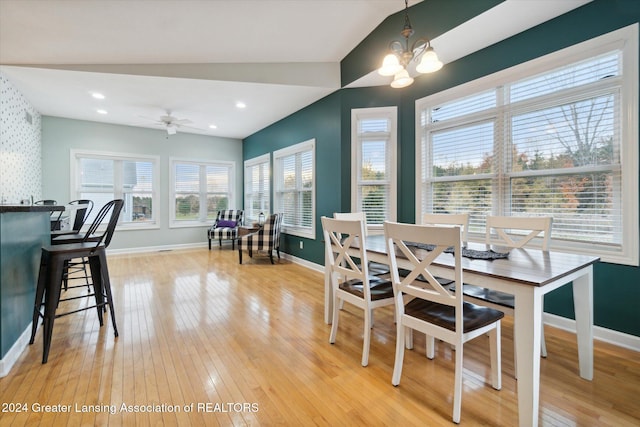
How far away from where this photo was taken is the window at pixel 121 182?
5781 mm

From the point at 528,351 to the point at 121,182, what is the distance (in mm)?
7321

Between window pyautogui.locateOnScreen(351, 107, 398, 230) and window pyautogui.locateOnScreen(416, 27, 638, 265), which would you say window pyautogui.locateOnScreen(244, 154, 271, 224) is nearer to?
window pyautogui.locateOnScreen(351, 107, 398, 230)

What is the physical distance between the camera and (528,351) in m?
1.29

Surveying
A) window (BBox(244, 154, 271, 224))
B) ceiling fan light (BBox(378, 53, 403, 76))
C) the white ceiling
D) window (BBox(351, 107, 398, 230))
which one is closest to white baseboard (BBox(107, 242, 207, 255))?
window (BBox(244, 154, 271, 224))

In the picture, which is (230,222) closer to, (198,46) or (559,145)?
(198,46)

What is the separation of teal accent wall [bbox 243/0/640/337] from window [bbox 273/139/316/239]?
18 cm

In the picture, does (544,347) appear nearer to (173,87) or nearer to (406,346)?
(406,346)

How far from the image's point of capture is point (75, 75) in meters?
3.71

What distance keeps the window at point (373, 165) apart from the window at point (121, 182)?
4.91m

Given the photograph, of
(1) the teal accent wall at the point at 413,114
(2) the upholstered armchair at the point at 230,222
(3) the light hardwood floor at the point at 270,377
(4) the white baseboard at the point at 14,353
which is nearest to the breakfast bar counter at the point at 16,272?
(4) the white baseboard at the point at 14,353

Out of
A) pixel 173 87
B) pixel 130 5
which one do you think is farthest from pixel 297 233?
pixel 130 5

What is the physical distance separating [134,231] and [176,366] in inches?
210

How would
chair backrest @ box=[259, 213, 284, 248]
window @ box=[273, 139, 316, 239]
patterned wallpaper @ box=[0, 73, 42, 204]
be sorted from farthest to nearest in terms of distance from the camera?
chair backrest @ box=[259, 213, 284, 248] < window @ box=[273, 139, 316, 239] < patterned wallpaper @ box=[0, 73, 42, 204]

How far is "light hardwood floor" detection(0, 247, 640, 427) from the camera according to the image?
1477 millimetres
